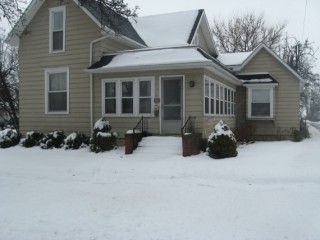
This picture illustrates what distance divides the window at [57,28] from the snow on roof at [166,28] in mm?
3836

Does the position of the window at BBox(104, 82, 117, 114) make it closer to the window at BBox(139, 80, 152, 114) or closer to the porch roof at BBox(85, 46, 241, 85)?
the porch roof at BBox(85, 46, 241, 85)

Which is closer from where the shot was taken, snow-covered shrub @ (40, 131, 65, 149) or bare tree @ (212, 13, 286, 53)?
snow-covered shrub @ (40, 131, 65, 149)

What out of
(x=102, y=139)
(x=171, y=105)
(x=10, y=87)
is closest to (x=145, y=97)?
(x=171, y=105)

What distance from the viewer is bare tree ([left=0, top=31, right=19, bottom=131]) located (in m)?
22.9

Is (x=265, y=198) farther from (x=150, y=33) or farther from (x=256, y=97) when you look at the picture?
(x=150, y=33)

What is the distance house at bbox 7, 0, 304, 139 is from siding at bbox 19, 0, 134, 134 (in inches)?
1.9

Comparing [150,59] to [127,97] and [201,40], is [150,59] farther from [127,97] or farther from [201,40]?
[201,40]

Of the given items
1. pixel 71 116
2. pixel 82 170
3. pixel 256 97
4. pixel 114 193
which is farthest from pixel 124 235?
pixel 256 97

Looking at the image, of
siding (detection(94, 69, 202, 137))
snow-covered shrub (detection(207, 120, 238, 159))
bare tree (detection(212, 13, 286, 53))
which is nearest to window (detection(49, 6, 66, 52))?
siding (detection(94, 69, 202, 137))

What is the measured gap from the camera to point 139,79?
1455 centimetres

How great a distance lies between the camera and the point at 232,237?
5.41 metres

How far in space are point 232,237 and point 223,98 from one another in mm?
12373

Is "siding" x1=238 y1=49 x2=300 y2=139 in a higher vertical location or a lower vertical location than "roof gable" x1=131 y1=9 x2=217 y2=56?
lower

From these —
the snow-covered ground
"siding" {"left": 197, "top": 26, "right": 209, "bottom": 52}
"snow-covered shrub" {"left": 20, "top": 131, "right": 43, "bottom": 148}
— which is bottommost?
the snow-covered ground
